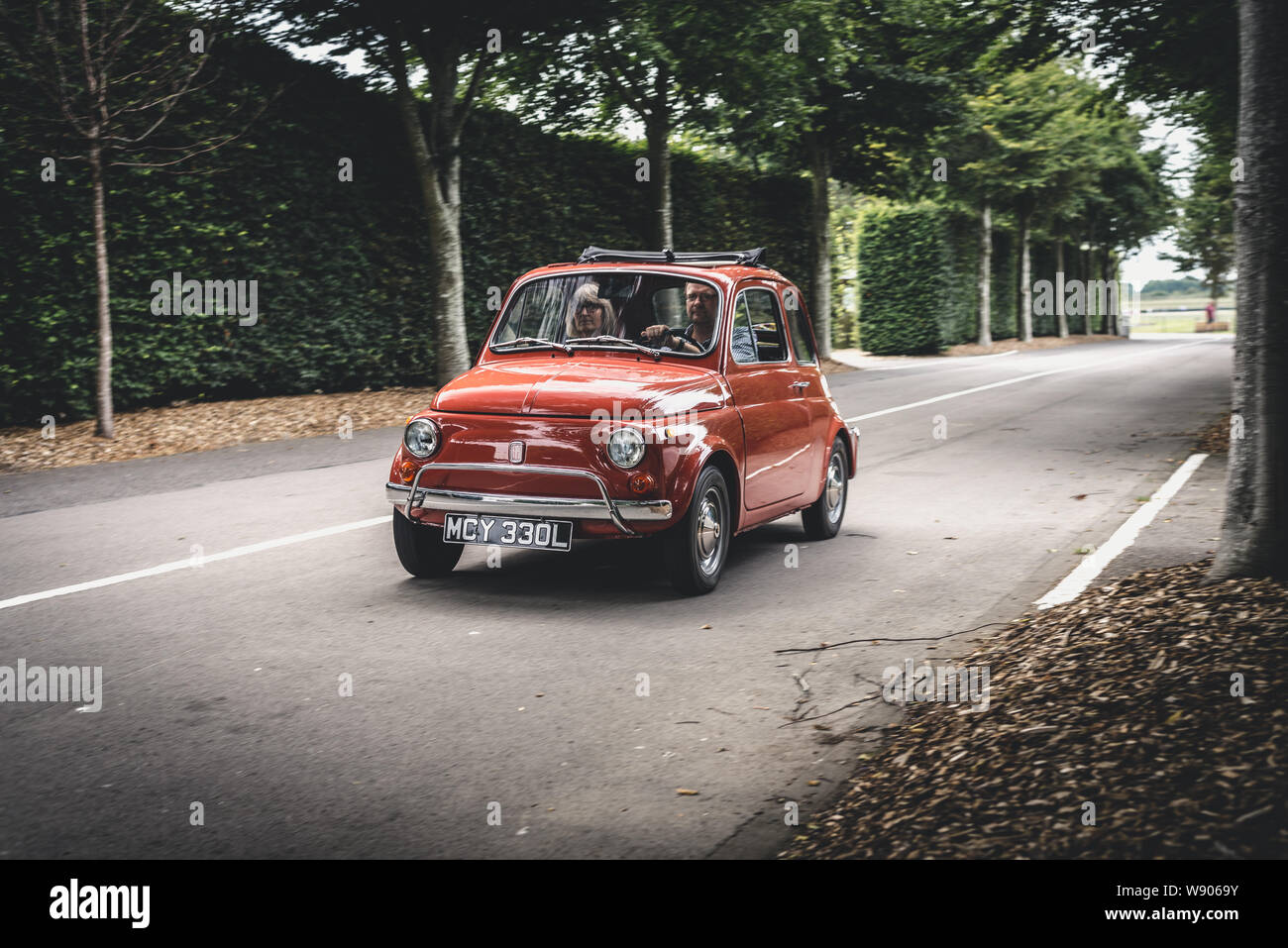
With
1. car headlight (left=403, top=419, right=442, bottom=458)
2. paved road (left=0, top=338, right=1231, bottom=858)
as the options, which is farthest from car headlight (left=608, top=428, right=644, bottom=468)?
car headlight (left=403, top=419, right=442, bottom=458)

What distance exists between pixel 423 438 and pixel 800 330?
326 cm

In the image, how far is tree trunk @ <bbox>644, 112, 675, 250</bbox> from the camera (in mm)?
24984

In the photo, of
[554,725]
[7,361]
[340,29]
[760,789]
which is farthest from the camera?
[340,29]

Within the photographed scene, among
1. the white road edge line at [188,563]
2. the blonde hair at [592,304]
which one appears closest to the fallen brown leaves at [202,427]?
the white road edge line at [188,563]

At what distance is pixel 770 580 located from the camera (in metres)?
7.78

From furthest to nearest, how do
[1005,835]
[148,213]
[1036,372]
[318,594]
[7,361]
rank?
[1036,372] < [148,213] < [7,361] < [318,594] < [1005,835]

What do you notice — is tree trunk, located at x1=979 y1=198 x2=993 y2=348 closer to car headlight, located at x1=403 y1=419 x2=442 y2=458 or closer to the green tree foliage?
the green tree foliage

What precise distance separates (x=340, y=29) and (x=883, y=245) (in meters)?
28.5

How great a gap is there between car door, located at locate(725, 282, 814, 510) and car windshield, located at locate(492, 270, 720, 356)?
0.85ft

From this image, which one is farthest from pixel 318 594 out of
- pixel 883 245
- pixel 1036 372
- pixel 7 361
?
pixel 883 245

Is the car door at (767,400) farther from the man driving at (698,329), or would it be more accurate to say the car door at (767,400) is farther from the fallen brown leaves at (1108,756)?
the fallen brown leaves at (1108,756)

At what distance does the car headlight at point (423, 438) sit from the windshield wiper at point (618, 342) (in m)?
1.25

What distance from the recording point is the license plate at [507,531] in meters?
6.88
